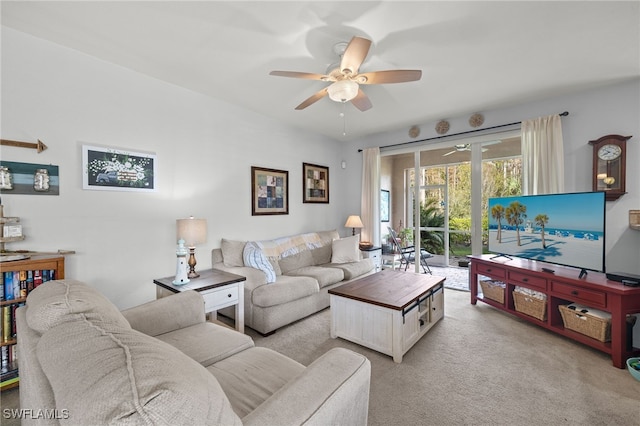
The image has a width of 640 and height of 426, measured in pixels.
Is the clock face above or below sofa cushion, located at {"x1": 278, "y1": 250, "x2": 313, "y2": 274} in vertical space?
above

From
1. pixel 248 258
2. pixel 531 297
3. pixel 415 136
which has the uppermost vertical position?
pixel 415 136

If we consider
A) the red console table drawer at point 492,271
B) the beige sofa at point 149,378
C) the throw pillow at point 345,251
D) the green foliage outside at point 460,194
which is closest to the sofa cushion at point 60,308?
the beige sofa at point 149,378

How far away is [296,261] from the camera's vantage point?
3.78 metres

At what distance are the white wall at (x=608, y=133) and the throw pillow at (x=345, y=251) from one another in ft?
8.96

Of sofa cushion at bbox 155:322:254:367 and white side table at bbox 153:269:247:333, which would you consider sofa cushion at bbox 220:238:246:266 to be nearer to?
white side table at bbox 153:269:247:333

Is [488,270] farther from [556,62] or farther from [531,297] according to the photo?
[556,62]

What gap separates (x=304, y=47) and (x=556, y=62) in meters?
2.32

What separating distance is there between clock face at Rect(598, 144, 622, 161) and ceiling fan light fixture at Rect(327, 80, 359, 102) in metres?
2.91

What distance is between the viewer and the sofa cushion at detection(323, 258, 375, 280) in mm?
3713

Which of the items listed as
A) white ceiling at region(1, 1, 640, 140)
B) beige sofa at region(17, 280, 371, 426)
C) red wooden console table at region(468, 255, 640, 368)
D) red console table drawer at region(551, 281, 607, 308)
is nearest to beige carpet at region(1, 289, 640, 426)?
red wooden console table at region(468, 255, 640, 368)

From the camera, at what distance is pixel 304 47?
7.11 ft

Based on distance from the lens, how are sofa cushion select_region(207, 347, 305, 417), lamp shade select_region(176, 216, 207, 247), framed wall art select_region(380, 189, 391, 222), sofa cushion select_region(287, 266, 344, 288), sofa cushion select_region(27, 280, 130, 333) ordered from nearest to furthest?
sofa cushion select_region(27, 280, 130, 333) → sofa cushion select_region(207, 347, 305, 417) → lamp shade select_region(176, 216, 207, 247) → sofa cushion select_region(287, 266, 344, 288) → framed wall art select_region(380, 189, 391, 222)

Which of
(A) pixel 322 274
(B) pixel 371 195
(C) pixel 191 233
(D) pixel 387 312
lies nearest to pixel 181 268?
(C) pixel 191 233

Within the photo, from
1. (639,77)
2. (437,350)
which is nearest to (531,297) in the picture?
(437,350)
